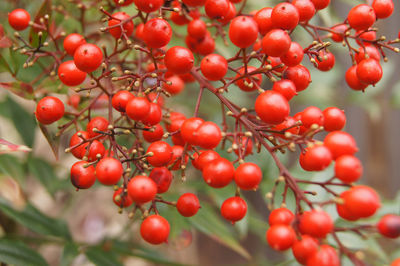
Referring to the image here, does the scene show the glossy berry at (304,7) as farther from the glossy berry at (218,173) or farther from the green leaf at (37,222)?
the green leaf at (37,222)

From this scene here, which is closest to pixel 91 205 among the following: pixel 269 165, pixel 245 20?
pixel 269 165

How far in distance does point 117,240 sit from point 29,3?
0.98 metres

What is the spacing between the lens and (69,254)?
49.2 inches

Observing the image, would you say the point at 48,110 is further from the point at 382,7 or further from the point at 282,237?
the point at 382,7

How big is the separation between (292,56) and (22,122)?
1.11 metres

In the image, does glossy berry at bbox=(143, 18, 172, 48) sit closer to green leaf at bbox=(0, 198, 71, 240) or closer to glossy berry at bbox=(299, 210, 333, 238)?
glossy berry at bbox=(299, 210, 333, 238)

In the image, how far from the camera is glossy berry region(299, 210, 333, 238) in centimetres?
66

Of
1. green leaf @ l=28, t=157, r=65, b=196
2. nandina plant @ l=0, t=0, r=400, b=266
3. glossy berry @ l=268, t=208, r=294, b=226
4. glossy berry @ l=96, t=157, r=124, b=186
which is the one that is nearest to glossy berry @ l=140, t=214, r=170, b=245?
nandina plant @ l=0, t=0, r=400, b=266

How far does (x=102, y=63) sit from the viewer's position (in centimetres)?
92

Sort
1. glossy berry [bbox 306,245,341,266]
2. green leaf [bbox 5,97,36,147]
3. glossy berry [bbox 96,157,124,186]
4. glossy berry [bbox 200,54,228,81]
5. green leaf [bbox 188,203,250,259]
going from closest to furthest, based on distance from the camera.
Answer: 1. glossy berry [bbox 306,245,341,266]
2. glossy berry [bbox 96,157,124,186]
3. glossy berry [bbox 200,54,228,81]
4. green leaf [bbox 188,203,250,259]
5. green leaf [bbox 5,97,36,147]

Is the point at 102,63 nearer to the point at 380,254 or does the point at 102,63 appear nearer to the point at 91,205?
the point at 380,254

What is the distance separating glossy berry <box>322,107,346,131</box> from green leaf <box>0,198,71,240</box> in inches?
40.1

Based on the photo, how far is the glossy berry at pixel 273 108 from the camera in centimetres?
76

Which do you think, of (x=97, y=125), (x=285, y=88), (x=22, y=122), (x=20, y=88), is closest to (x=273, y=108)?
(x=285, y=88)
